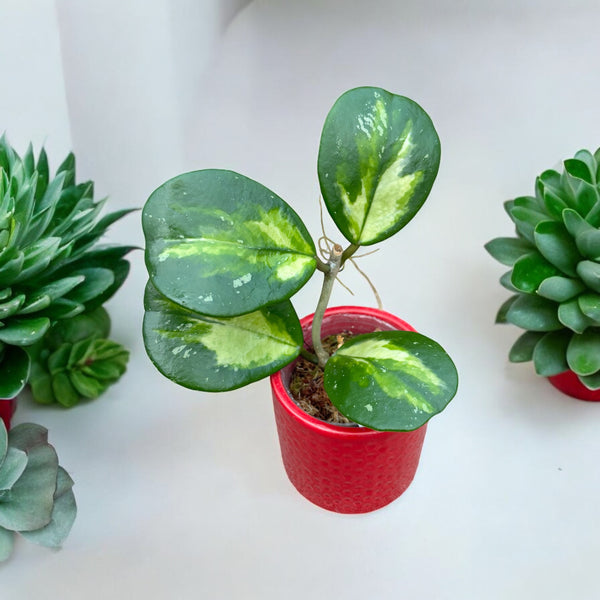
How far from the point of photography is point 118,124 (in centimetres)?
110

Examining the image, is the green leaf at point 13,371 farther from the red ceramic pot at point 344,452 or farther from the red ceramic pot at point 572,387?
the red ceramic pot at point 572,387

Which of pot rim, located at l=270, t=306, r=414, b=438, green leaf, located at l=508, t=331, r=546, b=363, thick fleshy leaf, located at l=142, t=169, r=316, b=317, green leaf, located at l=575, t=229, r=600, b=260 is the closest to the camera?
thick fleshy leaf, located at l=142, t=169, r=316, b=317

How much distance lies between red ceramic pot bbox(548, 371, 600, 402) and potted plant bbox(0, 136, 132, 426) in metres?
0.57

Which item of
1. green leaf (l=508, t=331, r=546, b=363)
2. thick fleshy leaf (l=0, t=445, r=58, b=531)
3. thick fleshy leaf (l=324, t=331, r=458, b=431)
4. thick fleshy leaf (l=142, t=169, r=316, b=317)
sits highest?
thick fleshy leaf (l=142, t=169, r=316, b=317)

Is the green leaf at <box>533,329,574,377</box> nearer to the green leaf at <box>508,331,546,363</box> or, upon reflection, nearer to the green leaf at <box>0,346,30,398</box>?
the green leaf at <box>508,331,546,363</box>

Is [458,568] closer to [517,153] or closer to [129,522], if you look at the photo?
[129,522]

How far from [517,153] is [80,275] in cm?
68

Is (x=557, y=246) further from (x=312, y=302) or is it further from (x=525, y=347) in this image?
(x=312, y=302)

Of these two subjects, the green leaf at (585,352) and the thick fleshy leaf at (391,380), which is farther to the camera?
the green leaf at (585,352)

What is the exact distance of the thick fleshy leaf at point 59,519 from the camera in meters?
0.79

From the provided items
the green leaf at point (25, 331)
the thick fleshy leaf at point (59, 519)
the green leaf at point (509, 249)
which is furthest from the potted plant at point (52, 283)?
the green leaf at point (509, 249)

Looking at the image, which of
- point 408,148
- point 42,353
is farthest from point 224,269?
point 42,353

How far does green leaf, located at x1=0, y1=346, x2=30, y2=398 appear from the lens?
2.54ft

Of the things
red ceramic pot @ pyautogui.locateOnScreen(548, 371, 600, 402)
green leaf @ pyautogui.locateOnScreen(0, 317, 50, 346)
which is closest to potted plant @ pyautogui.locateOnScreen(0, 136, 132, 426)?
green leaf @ pyautogui.locateOnScreen(0, 317, 50, 346)
